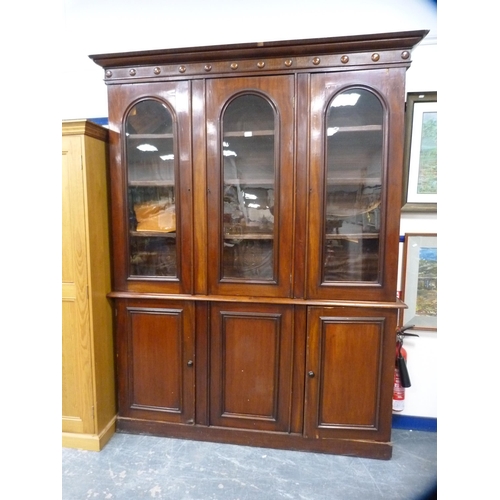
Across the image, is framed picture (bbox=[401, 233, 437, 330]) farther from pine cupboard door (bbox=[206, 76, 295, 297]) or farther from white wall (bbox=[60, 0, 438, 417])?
pine cupboard door (bbox=[206, 76, 295, 297])

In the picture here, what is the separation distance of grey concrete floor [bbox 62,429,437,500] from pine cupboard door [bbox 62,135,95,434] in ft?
0.79

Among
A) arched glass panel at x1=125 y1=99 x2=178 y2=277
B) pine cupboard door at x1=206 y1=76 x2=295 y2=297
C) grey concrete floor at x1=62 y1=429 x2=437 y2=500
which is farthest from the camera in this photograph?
arched glass panel at x1=125 y1=99 x2=178 y2=277

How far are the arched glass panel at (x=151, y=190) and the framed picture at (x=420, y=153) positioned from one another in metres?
1.42

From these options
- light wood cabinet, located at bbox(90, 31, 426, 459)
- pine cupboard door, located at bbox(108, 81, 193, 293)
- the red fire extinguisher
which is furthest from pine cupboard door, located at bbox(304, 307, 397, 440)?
pine cupboard door, located at bbox(108, 81, 193, 293)

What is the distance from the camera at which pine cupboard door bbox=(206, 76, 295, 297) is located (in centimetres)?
158

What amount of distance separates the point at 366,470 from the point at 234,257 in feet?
4.51

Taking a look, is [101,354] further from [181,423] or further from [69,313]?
[181,423]

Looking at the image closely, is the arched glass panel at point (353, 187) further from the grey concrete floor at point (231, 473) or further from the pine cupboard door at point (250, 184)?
the grey concrete floor at point (231, 473)

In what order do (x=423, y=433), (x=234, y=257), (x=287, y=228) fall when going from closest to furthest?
1. (x=287, y=228)
2. (x=234, y=257)
3. (x=423, y=433)

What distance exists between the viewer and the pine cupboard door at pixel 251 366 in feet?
5.46

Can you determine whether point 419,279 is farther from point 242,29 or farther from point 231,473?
point 242,29
